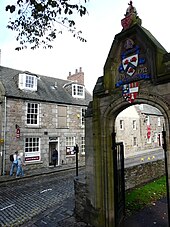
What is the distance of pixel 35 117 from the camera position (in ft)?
57.7

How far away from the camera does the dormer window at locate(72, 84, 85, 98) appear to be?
22291 mm

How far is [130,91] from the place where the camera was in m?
5.34

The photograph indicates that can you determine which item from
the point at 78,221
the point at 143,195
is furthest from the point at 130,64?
the point at 143,195

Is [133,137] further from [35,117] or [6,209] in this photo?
[6,209]

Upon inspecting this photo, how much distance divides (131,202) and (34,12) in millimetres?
7386

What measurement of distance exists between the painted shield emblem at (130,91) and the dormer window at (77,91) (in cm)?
1683

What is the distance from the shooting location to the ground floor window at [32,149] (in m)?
16.6

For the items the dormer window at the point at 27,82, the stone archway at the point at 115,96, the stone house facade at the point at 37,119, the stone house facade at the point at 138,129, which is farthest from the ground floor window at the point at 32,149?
the stone archway at the point at 115,96

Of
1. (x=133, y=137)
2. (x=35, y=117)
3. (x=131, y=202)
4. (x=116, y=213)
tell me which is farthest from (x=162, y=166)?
(x=133, y=137)

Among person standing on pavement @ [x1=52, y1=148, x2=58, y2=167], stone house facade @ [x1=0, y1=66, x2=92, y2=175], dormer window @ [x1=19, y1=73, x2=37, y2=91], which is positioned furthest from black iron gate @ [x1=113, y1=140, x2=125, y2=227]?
dormer window @ [x1=19, y1=73, x2=37, y2=91]

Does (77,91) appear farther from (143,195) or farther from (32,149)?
(143,195)

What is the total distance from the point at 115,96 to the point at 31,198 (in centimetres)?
710

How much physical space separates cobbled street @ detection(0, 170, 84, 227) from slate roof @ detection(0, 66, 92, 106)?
7281 millimetres

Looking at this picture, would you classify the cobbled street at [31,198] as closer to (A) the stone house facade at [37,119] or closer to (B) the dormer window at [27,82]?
(A) the stone house facade at [37,119]
